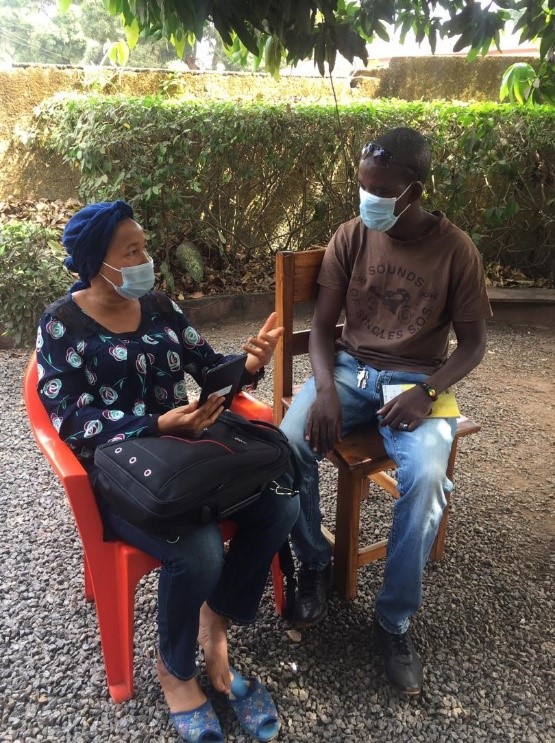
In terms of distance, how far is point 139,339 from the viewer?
6.61ft

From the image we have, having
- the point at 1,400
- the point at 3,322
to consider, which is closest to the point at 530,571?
the point at 1,400

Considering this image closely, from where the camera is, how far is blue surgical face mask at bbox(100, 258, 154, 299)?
6.38 feet

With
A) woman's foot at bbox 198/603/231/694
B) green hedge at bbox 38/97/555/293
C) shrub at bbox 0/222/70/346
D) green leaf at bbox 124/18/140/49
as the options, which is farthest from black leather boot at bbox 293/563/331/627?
green hedge at bbox 38/97/555/293

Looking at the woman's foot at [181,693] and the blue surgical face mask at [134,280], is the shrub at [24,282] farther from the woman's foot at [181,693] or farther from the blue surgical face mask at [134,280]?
the woman's foot at [181,693]

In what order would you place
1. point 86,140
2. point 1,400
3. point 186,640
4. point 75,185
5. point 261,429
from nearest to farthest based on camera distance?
point 186,640
point 261,429
point 1,400
point 86,140
point 75,185

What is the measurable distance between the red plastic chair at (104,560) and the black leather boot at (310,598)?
0.49 metres

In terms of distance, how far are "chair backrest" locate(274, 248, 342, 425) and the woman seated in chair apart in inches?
22.9

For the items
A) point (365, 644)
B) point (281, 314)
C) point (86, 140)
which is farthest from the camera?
point (86, 140)

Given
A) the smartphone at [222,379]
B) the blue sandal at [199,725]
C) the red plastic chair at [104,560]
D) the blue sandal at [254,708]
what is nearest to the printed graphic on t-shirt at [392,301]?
the smartphone at [222,379]

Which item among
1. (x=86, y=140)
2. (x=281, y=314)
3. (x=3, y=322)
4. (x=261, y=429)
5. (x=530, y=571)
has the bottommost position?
(x=530, y=571)

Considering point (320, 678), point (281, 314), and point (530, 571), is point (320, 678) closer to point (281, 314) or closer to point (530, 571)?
point (530, 571)

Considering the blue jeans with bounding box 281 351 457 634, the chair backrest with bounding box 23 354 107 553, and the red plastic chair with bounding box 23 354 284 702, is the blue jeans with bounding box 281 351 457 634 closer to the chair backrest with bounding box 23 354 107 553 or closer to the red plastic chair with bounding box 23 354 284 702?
the red plastic chair with bounding box 23 354 284 702

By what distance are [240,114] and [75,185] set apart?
86.8 inches

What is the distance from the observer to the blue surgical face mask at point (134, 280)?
1945 mm
